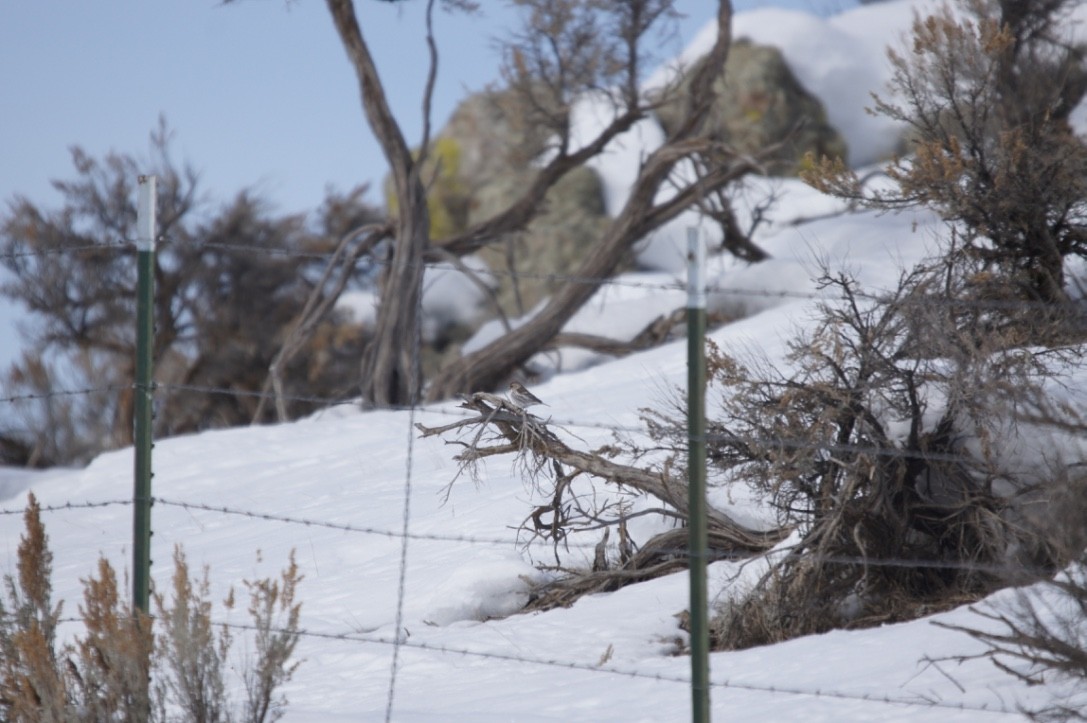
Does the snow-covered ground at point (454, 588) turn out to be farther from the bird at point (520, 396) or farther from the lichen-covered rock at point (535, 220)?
the lichen-covered rock at point (535, 220)

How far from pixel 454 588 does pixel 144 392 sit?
96.0 inches

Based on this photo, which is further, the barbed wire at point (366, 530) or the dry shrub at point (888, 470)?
the dry shrub at point (888, 470)

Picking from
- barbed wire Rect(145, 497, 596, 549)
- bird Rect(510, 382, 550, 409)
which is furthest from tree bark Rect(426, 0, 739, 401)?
bird Rect(510, 382, 550, 409)

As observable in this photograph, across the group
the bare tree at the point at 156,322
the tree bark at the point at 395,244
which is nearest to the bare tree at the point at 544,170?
the tree bark at the point at 395,244

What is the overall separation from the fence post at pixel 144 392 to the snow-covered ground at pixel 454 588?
1.15ft

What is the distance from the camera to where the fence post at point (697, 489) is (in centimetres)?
365

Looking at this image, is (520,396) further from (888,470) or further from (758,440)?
(888,470)

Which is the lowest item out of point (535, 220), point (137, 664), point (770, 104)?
point (137, 664)

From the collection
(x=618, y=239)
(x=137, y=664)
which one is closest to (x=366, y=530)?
(x=137, y=664)

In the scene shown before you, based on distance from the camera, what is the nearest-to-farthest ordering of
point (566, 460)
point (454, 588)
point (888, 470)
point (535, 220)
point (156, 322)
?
point (888, 470), point (566, 460), point (454, 588), point (156, 322), point (535, 220)

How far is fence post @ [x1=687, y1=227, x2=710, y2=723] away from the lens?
3652 millimetres

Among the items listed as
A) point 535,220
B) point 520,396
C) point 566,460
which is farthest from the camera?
point 535,220

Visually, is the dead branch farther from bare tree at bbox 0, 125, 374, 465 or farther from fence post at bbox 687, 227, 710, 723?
bare tree at bbox 0, 125, 374, 465

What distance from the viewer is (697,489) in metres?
3.67
